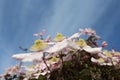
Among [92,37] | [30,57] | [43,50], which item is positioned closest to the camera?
[30,57]

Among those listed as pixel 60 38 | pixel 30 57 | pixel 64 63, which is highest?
pixel 60 38

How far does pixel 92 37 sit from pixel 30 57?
4.16 ft

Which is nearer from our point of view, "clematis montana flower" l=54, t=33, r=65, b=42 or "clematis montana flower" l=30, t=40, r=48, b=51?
"clematis montana flower" l=30, t=40, r=48, b=51

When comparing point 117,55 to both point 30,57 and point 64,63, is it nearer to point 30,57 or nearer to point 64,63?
point 64,63

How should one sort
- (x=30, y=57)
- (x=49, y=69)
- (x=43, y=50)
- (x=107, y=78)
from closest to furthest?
1. (x=30, y=57)
2. (x=43, y=50)
3. (x=49, y=69)
4. (x=107, y=78)

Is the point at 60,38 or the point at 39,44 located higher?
the point at 60,38

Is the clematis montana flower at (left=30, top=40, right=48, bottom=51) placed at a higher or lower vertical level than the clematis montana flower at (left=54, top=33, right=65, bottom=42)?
lower

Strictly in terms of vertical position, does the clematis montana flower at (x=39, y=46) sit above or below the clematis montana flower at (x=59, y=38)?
below

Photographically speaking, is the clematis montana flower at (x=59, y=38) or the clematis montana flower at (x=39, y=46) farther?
the clematis montana flower at (x=59, y=38)

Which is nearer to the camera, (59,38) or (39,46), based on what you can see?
(39,46)

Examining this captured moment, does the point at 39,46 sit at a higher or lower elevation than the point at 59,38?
lower

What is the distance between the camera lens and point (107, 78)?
264 centimetres

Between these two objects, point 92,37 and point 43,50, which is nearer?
point 43,50

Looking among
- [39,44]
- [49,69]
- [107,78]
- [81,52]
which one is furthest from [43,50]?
[107,78]
